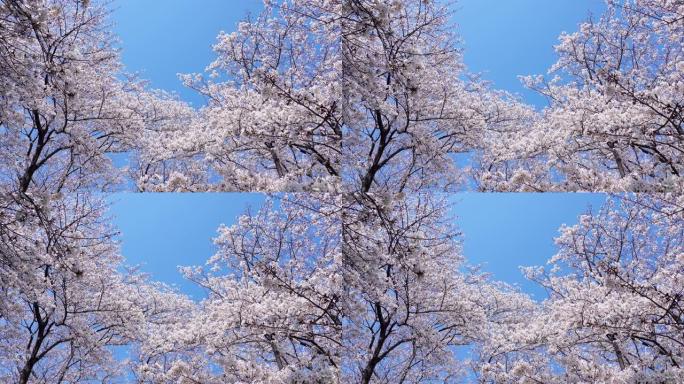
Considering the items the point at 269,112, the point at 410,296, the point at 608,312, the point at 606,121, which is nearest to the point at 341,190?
the point at 269,112

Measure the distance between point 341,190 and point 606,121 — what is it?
1291 millimetres

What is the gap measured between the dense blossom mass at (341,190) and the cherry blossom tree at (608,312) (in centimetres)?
1

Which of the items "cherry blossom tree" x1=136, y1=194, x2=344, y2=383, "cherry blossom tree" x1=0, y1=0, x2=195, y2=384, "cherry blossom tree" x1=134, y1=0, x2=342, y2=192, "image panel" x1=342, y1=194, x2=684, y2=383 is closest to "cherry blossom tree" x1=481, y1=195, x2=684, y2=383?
"image panel" x1=342, y1=194, x2=684, y2=383

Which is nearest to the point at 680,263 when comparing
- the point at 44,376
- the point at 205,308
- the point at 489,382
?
the point at 489,382

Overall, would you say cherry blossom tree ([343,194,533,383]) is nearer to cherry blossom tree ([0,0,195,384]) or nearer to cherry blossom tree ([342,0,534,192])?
cherry blossom tree ([342,0,534,192])

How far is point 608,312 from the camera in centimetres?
325

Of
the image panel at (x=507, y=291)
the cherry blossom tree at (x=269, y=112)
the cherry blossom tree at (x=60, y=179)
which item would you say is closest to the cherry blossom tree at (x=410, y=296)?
the image panel at (x=507, y=291)

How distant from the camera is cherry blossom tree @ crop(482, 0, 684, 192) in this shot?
3113mm

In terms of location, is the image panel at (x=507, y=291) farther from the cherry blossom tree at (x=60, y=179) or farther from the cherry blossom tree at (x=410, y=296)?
the cherry blossom tree at (x=60, y=179)

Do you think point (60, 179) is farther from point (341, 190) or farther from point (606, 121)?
point (606, 121)

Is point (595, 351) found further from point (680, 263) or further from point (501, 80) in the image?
point (501, 80)

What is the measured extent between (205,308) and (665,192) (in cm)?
229

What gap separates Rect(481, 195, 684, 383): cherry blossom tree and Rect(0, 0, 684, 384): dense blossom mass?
1 centimetres

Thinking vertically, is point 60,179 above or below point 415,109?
below
